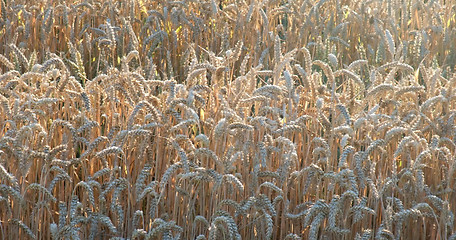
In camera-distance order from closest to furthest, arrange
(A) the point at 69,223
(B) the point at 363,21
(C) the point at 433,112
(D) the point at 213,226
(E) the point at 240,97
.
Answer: (D) the point at 213,226
(A) the point at 69,223
(E) the point at 240,97
(C) the point at 433,112
(B) the point at 363,21

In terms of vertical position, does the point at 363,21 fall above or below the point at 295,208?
above

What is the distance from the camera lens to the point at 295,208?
2.09 m

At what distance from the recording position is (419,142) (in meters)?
2.02

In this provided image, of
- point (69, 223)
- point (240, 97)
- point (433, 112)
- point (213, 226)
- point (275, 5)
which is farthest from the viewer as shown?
point (275, 5)

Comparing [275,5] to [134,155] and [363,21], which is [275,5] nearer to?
[363,21]

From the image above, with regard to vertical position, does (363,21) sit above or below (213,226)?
above

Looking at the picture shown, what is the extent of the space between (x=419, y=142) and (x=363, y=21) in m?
1.65

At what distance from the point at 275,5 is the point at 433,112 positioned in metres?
1.74

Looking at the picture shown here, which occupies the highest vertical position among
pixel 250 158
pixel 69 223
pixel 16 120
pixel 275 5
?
pixel 275 5

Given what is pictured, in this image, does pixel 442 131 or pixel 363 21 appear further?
pixel 363 21

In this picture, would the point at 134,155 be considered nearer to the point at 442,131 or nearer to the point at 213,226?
the point at 213,226

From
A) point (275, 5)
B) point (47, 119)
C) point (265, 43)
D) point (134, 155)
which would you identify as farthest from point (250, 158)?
point (275, 5)

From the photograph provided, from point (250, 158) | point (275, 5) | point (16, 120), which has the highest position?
point (275, 5)

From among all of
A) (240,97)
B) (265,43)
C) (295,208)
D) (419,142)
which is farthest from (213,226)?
(265,43)
